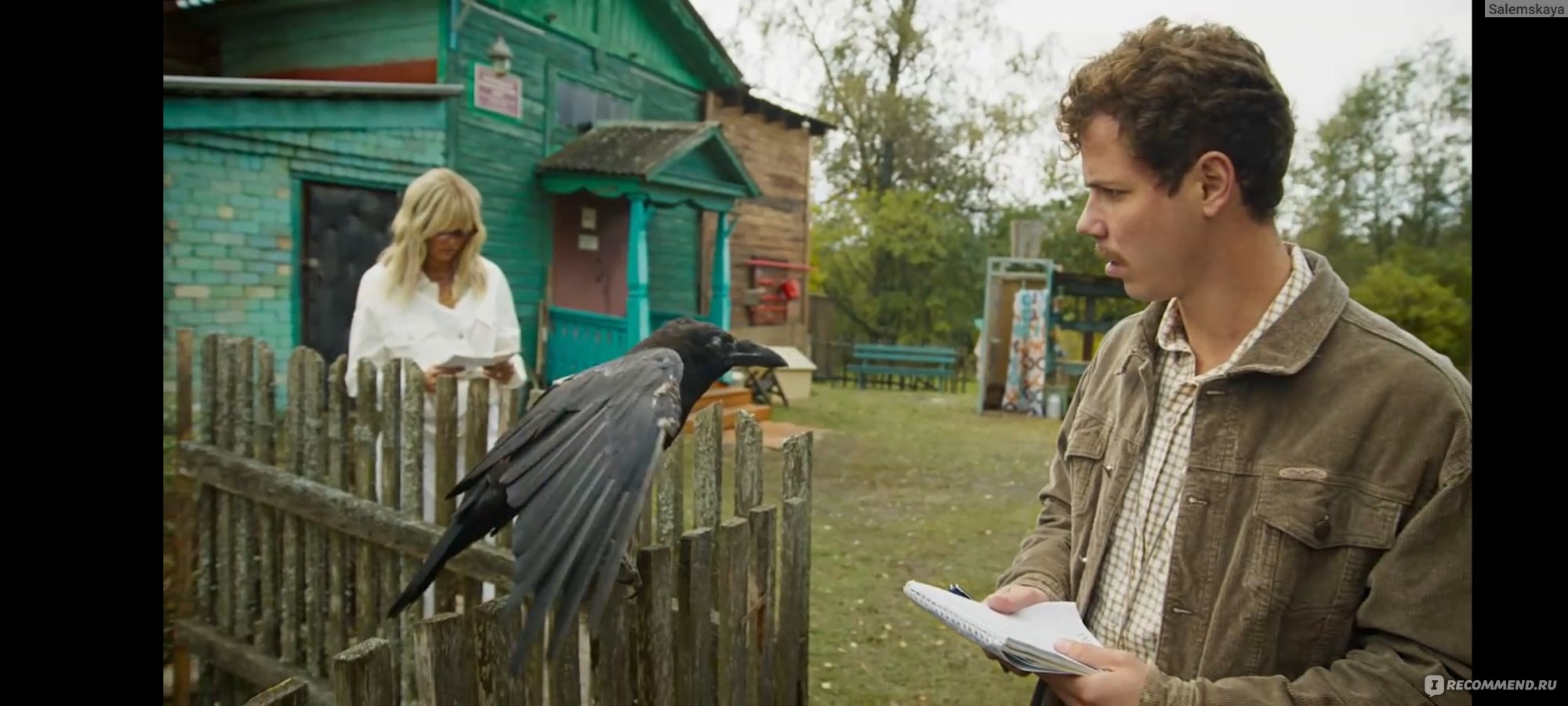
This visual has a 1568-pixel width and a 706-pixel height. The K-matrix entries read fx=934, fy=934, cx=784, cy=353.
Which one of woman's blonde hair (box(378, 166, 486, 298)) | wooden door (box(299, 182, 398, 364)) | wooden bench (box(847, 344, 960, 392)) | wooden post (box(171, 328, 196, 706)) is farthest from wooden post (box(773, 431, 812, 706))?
wooden bench (box(847, 344, 960, 392))

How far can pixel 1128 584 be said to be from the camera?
1.49 m

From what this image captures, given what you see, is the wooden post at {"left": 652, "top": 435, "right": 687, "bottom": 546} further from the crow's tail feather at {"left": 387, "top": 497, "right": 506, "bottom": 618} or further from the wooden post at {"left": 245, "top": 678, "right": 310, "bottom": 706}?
the wooden post at {"left": 245, "top": 678, "right": 310, "bottom": 706}

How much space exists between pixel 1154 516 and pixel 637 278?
273 inches

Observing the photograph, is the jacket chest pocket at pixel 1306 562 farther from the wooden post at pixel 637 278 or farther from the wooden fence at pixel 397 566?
the wooden post at pixel 637 278

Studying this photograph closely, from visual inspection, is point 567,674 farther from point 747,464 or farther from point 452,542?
point 747,464

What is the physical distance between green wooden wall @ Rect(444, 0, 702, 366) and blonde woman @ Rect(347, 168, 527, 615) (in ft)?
15.6

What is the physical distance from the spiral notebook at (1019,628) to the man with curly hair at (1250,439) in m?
0.03

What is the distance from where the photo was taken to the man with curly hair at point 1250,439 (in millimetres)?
1166

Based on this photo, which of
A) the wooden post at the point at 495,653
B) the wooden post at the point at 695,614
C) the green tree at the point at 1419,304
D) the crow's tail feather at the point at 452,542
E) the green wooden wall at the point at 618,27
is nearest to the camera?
the wooden post at the point at 495,653

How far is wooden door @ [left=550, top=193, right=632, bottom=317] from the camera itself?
8.94 metres

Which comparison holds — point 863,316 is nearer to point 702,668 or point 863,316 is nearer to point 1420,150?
point 1420,150

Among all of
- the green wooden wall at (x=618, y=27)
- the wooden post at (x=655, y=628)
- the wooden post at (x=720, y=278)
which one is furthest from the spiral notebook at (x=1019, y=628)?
the wooden post at (x=720, y=278)

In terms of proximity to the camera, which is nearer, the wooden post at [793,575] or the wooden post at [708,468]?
the wooden post at [708,468]
